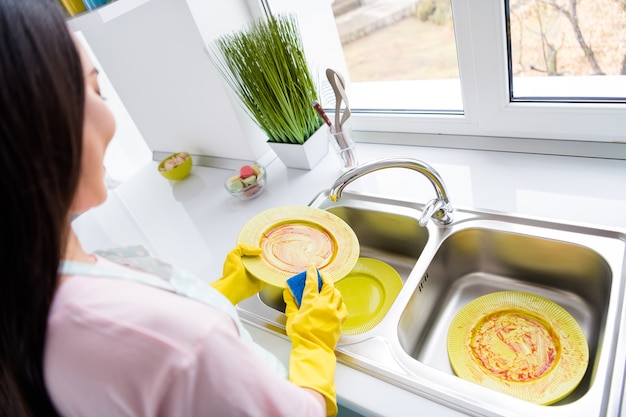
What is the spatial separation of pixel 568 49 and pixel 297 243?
30.4 inches

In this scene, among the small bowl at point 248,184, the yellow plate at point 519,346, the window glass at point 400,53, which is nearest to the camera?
the yellow plate at point 519,346

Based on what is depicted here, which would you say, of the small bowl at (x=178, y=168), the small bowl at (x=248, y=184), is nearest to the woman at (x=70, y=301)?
the small bowl at (x=248, y=184)

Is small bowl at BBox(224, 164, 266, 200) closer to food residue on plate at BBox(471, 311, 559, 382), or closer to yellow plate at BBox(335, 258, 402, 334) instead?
yellow plate at BBox(335, 258, 402, 334)

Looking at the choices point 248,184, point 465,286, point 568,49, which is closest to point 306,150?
point 248,184

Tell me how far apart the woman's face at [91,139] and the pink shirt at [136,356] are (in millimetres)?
104

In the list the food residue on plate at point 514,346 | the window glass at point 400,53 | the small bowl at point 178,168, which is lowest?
the food residue on plate at point 514,346

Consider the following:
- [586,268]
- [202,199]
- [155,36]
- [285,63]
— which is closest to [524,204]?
[586,268]

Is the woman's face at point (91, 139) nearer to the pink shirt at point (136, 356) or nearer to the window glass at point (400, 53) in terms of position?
the pink shirt at point (136, 356)

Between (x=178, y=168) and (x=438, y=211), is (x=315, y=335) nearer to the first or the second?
(x=438, y=211)

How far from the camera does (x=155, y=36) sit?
125cm

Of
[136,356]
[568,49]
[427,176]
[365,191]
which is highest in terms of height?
[136,356]

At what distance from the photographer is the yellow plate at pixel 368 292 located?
93 cm

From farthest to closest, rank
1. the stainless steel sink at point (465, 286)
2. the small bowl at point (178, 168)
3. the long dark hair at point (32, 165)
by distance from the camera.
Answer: the small bowl at point (178, 168) < the stainless steel sink at point (465, 286) < the long dark hair at point (32, 165)

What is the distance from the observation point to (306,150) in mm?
1233
